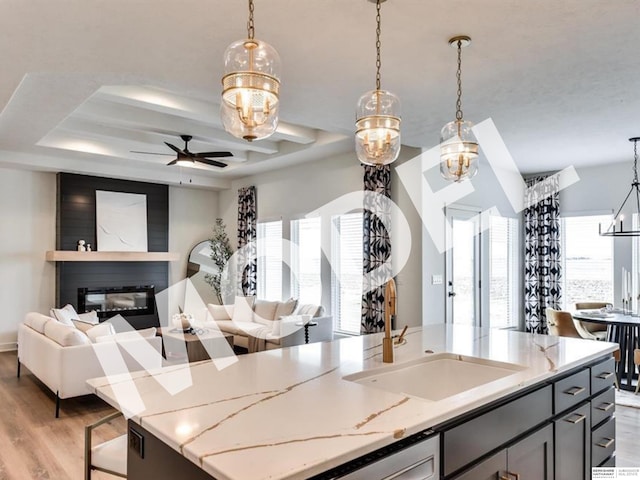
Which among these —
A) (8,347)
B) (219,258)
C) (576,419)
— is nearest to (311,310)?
(219,258)

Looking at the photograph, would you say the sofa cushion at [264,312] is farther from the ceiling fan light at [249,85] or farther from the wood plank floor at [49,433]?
the ceiling fan light at [249,85]

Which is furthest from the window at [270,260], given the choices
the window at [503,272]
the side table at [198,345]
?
the window at [503,272]

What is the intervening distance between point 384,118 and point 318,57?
0.90 meters

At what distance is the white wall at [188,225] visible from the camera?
918cm

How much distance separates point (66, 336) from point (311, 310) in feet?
10.1

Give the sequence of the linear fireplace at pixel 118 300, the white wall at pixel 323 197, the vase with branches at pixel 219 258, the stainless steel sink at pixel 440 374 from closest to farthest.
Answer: the stainless steel sink at pixel 440 374 < the white wall at pixel 323 197 < the linear fireplace at pixel 118 300 < the vase with branches at pixel 219 258

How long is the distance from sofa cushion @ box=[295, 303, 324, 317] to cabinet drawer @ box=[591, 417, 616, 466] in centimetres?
400

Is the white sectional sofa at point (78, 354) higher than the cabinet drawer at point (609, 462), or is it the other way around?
the white sectional sofa at point (78, 354)

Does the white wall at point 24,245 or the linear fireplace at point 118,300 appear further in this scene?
→ the linear fireplace at point 118,300

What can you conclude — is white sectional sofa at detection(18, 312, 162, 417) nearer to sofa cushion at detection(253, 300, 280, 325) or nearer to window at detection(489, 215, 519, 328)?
sofa cushion at detection(253, 300, 280, 325)

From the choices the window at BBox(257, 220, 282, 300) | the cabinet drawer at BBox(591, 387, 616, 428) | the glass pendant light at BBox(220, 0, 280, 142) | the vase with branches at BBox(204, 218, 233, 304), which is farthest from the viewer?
the vase with branches at BBox(204, 218, 233, 304)

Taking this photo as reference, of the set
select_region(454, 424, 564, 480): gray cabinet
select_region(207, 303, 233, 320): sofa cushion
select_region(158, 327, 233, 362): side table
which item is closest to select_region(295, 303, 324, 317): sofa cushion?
select_region(158, 327, 233, 362): side table

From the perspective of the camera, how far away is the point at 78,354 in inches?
173

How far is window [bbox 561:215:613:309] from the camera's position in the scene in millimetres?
6793
